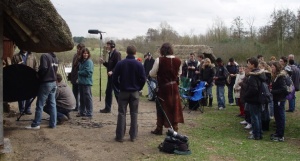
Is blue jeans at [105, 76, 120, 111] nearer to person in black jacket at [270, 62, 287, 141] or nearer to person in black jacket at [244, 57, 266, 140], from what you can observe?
person in black jacket at [244, 57, 266, 140]

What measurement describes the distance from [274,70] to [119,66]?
138 inches

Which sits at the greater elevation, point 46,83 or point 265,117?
point 46,83

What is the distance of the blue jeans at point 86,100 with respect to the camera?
Answer: 9531mm

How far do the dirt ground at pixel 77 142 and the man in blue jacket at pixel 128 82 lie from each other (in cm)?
48

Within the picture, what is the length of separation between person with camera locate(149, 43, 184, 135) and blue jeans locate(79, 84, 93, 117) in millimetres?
2384

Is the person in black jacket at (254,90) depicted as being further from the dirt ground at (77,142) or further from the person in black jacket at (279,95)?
the dirt ground at (77,142)

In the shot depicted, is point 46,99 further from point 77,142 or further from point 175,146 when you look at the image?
point 175,146

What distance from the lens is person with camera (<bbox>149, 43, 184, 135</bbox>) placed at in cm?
764

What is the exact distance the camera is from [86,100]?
31.4 ft

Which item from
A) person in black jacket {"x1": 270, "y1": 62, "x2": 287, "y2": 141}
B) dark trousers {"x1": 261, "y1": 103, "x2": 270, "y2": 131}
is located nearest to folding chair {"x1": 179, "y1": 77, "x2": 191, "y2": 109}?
dark trousers {"x1": 261, "y1": 103, "x2": 270, "y2": 131}

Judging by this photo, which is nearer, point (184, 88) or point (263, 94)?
point (263, 94)

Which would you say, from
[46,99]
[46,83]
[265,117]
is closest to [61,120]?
[46,99]

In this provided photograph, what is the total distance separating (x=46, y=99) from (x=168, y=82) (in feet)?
8.91

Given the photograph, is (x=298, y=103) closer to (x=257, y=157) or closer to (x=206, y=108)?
(x=206, y=108)
